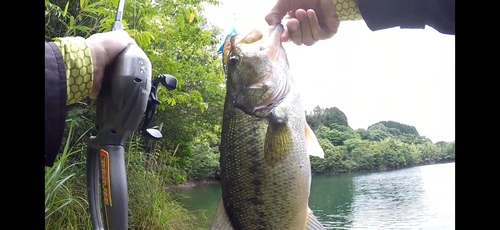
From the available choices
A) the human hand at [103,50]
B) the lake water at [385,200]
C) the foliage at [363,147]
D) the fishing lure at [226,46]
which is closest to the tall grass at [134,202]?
the foliage at [363,147]

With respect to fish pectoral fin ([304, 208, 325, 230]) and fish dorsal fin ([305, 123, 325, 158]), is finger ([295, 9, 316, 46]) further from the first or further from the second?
fish pectoral fin ([304, 208, 325, 230])

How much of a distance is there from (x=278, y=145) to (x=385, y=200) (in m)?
13.3

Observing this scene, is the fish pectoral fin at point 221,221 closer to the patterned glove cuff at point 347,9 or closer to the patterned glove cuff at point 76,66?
the patterned glove cuff at point 76,66

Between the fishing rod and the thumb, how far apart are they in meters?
0.34

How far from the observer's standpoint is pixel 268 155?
3.47ft

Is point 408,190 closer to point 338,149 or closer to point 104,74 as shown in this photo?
point 338,149

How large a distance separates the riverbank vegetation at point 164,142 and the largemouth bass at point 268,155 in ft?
1.08

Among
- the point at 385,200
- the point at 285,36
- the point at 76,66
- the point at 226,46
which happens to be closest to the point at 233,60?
the point at 226,46

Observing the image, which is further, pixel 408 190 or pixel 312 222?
pixel 408 190

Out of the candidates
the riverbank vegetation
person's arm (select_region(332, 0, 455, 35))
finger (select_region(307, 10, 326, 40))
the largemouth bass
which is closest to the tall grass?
the riverbank vegetation

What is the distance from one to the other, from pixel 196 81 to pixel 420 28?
27.1ft

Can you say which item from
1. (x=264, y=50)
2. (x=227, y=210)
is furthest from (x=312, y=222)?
(x=264, y=50)

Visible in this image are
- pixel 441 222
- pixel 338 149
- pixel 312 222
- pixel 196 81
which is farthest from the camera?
pixel 441 222
